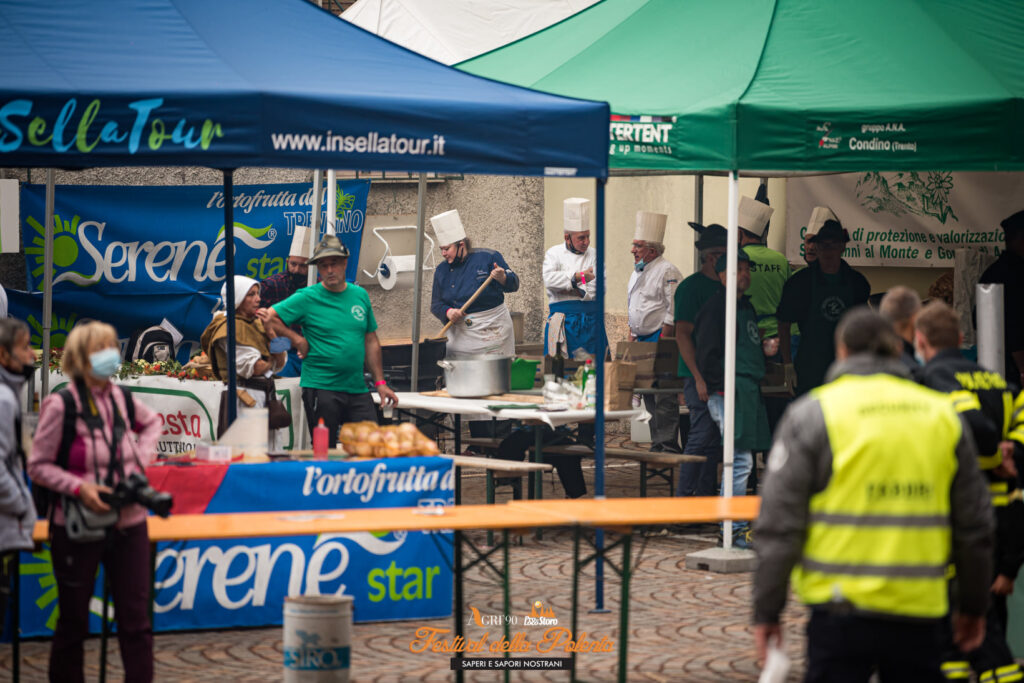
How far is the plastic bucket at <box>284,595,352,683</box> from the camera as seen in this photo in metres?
5.83

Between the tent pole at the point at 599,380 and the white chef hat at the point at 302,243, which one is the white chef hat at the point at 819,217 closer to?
the white chef hat at the point at 302,243

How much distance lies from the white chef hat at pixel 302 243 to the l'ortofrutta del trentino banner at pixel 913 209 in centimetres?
483

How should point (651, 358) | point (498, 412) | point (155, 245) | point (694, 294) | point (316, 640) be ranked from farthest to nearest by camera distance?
1. point (155, 245)
2. point (651, 358)
3. point (694, 294)
4. point (498, 412)
5. point (316, 640)

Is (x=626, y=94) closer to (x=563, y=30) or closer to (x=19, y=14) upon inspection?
(x=563, y=30)

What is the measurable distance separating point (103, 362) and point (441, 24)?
859 cm

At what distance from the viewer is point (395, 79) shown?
23.5 feet

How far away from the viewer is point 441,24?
13219 millimetres

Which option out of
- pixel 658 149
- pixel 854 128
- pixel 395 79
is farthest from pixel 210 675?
pixel 854 128

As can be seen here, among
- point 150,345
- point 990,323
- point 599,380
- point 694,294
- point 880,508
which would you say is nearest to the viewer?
point 880,508

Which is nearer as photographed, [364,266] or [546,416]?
[546,416]

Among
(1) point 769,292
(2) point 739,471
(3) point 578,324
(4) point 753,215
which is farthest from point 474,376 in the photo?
(4) point 753,215

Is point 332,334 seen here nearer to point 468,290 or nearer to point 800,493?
point 468,290

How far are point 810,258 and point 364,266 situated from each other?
231 inches

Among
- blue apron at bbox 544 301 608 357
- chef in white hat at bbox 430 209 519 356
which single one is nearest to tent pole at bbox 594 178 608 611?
chef in white hat at bbox 430 209 519 356
